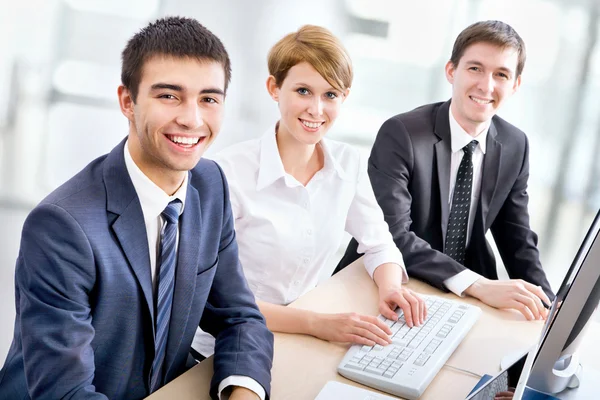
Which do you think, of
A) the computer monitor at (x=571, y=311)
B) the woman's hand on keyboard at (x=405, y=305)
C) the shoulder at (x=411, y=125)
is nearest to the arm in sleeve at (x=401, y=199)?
the shoulder at (x=411, y=125)

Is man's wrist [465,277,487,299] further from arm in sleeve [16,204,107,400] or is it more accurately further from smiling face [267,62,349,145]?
arm in sleeve [16,204,107,400]

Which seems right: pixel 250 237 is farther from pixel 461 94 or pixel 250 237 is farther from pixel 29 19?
pixel 29 19

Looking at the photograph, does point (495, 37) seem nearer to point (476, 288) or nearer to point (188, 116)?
point (476, 288)

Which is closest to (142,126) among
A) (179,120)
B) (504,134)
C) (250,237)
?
(179,120)

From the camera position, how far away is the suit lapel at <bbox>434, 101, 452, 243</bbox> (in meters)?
2.15

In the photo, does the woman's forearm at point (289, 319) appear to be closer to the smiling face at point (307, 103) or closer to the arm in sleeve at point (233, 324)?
the arm in sleeve at point (233, 324)

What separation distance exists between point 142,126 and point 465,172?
4.17ft

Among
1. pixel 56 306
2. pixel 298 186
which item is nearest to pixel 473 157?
pixel 298 186

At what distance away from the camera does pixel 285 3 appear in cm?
383

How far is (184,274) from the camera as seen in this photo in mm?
1239

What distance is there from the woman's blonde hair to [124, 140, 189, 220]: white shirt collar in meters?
0.67

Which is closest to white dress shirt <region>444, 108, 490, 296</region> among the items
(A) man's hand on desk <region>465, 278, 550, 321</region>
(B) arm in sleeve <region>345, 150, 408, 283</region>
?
(B) arm in sleeve <region>345, 150, 408, 283</region>

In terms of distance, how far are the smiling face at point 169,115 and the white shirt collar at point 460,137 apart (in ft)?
3.83

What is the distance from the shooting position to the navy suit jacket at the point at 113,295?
1.04 meters
